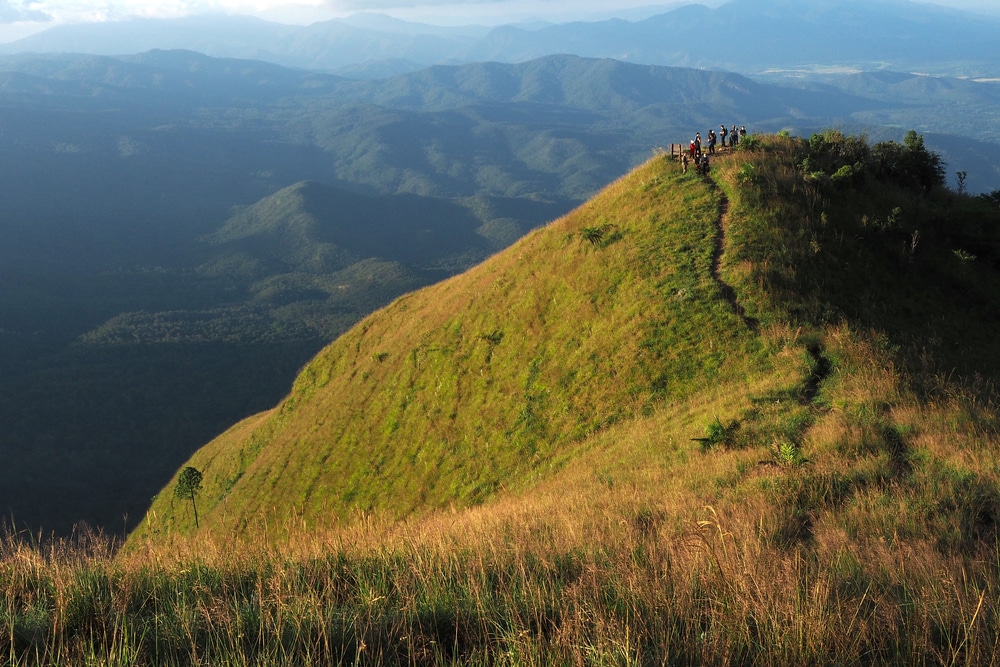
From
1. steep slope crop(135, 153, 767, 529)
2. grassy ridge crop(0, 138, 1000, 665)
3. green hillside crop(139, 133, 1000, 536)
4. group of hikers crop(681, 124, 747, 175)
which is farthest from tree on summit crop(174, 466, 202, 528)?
group of hikers crop(681, 124, 747, 175)

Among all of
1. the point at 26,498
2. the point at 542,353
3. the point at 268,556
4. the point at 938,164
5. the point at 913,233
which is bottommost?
the point at 26,498

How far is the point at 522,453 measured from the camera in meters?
21.9

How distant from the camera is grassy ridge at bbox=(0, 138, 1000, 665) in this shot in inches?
201

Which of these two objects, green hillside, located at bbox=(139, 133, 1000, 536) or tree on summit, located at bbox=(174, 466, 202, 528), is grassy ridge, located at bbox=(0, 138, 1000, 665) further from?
tree on summit, located at bbox=(174, 466, 202, 528)

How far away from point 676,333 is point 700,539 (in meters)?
15.6

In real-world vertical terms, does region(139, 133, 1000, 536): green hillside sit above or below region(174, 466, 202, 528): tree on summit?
above

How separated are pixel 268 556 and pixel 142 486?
137271mm

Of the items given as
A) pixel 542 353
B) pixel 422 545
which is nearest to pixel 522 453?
pixel 542 353

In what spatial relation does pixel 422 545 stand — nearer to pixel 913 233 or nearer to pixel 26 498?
pixel 913 233

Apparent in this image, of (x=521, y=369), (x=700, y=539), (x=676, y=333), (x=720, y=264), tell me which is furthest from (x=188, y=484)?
(x=700, y=539)

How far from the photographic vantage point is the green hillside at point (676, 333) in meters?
17.9

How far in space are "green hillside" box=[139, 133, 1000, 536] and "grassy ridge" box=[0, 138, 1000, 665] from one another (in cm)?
16

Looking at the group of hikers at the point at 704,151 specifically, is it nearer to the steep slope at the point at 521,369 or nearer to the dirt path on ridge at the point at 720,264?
the steep slope at the point at 521,369

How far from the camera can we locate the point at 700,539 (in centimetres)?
672
